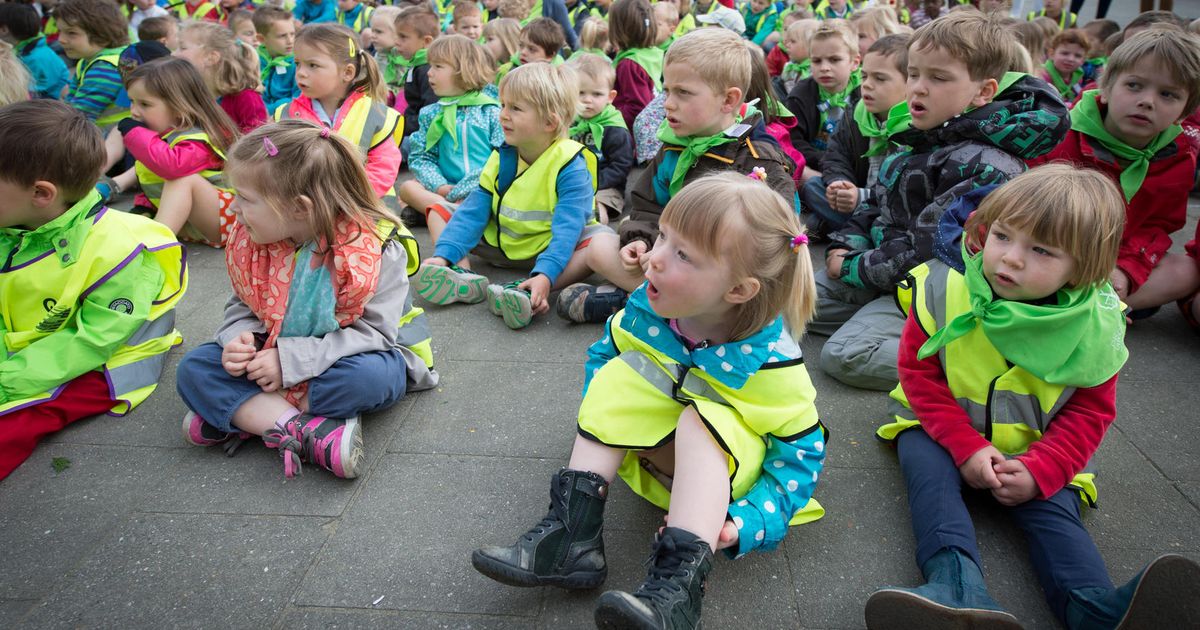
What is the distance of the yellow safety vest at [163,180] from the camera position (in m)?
4.14

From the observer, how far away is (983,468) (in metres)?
2.10

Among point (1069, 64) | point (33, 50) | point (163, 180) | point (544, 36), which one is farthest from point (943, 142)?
point (33, 50)

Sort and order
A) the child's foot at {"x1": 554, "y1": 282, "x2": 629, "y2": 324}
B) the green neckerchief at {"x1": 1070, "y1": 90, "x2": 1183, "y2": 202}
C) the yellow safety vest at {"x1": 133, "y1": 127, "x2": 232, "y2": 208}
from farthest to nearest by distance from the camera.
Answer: the yellow safety vest at {"x1": 133, "y1": 127, "x2": 232, "y2": 208}
the child's foot at {"x1": 554, "y1": 282, "x2": 629, "y2": 324}
the green neckerchief at {"x1": 1070, "y1": 90, "x2": 1183, "y2": 202}

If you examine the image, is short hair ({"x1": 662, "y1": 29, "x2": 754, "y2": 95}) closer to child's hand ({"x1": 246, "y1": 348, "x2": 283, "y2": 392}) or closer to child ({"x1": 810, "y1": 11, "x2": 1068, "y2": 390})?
child ({"x1": 810, "y1": 11, "x2": 1068, "y2": 390})

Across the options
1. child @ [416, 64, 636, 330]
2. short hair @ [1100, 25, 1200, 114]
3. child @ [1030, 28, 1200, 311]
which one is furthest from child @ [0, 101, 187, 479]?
short hair @ [1100, 25, 1200, 114]

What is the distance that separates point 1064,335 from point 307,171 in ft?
7.44

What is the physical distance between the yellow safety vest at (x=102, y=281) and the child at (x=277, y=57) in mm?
3919

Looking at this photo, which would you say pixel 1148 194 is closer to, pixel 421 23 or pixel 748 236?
pixel 748 236

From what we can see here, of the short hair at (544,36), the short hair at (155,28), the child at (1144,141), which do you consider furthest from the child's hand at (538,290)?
the short hair at (155,28)

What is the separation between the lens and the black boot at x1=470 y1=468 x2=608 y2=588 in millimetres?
1839

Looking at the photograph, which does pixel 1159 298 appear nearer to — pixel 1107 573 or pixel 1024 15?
pixel 1107 573

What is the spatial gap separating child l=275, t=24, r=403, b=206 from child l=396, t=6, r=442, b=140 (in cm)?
126

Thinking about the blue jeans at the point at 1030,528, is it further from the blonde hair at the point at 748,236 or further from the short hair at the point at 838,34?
the short hair at the point at 838,34

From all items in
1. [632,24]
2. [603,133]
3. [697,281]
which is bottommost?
[603,133]
